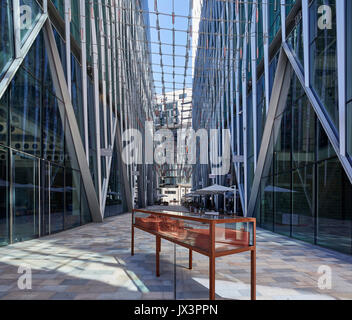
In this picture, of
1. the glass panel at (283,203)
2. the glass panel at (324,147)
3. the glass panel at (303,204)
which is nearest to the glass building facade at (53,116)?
the glass panel at (283,203)

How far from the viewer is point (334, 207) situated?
9367mm

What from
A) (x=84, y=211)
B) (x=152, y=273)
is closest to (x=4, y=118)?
(x=152, y=273)

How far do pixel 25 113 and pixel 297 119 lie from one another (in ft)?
37.0

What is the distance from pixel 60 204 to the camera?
14023 mm

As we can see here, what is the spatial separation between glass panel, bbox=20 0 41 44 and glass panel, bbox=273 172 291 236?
12576mm

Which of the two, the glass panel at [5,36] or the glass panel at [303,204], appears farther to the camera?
the glass panel at [303,204]

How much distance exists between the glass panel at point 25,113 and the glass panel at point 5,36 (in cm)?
66

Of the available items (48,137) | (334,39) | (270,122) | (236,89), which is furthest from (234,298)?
(236,89)

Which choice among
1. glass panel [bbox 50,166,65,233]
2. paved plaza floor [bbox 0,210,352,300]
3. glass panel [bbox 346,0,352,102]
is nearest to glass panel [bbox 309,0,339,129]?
glass panel [bbox 346,0,352,102]

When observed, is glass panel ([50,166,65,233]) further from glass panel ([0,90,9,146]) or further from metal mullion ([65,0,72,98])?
metal mullion ([65,0,72,98])

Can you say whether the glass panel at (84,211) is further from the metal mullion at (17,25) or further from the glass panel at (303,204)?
the glass panel at (303,204)

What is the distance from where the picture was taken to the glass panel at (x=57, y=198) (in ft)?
43.2

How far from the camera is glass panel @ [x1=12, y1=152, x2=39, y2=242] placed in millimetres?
10234

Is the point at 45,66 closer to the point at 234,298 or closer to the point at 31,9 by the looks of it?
the point at 31,9
